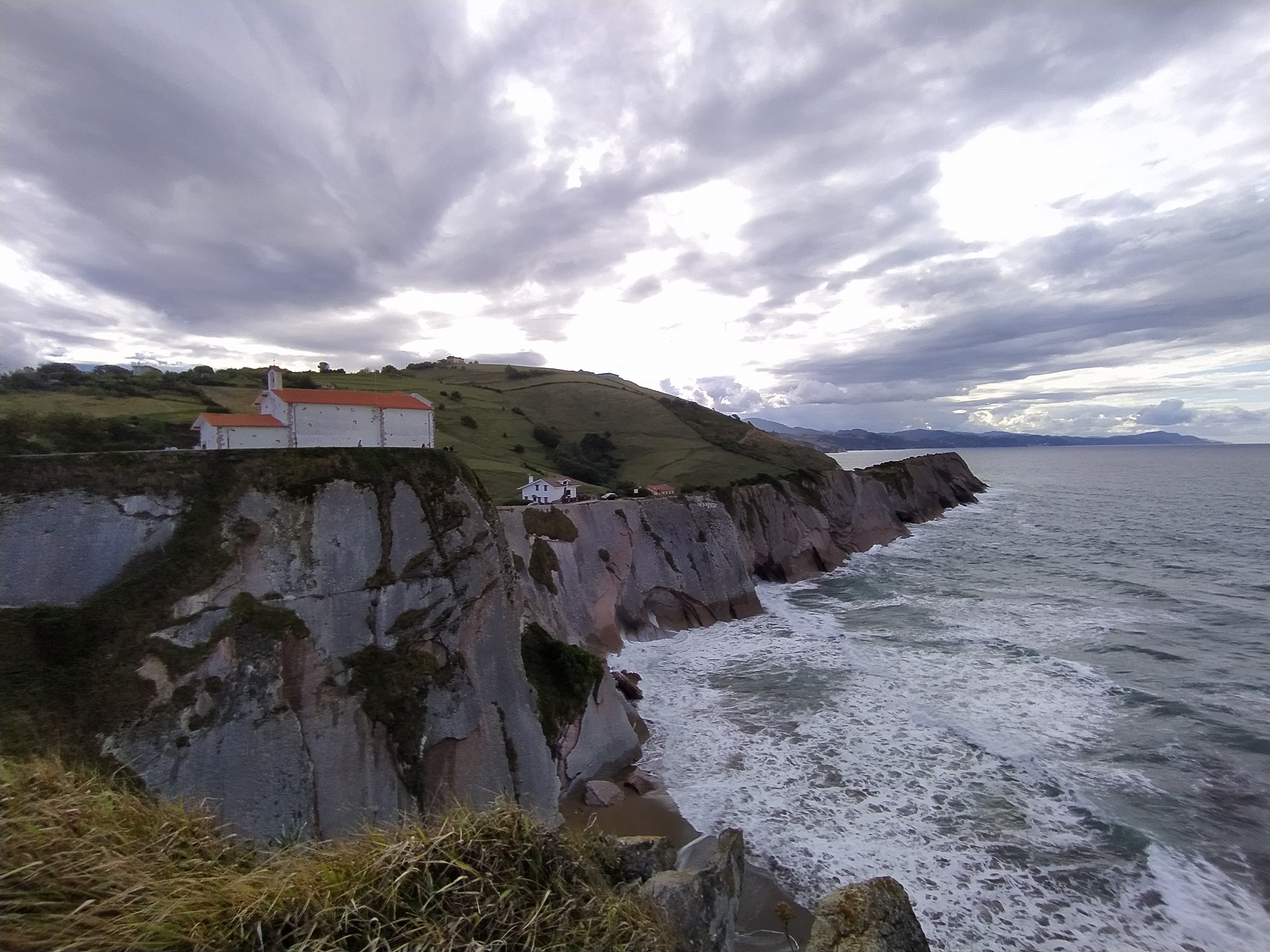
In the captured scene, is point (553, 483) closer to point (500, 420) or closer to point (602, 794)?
point (602, 794)

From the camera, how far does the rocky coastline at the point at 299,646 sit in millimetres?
11781

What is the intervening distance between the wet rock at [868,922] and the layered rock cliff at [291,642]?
20.8ft

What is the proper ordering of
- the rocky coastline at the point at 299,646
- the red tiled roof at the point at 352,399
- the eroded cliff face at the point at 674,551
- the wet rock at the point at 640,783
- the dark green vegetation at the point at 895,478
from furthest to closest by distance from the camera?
the dark green vegetation at the point at 895,478, the eroded cliff face at the point at 674,551, the red tiled roof at the point at 352,399, the wet rock at the point at 640,783, the rocky coastline at the point at 299,646

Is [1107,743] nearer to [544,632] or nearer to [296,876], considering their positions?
[544,632]

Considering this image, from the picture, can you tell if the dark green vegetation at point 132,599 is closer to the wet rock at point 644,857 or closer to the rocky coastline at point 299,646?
the rocky coastline at point 299,646

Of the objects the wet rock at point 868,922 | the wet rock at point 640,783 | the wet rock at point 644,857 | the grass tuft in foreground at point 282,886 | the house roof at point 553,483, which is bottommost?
the wet rock at point 640,783

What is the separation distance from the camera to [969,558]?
47625mm

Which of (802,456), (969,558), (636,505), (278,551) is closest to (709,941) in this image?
(278,551)

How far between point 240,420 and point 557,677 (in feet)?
45.2

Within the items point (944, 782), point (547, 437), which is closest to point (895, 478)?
point (547, 437)

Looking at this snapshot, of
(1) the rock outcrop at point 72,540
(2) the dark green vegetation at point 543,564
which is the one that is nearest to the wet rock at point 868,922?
(1) the rock outcrop at point 72,540

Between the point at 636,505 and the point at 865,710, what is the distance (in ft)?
59.2

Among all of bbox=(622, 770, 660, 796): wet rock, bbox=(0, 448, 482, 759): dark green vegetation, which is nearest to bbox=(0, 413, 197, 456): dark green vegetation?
bbox=(0, 448, 482, 759): dark green vegetation

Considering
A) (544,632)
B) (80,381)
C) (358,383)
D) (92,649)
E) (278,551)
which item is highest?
(358,383)
